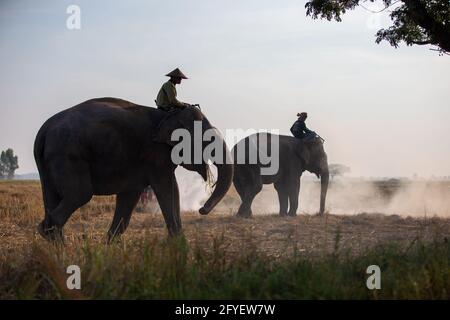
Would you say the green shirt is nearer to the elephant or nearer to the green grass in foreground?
the elephant

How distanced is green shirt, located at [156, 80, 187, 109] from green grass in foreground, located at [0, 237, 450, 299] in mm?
4016

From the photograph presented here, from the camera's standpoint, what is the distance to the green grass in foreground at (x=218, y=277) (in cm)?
528

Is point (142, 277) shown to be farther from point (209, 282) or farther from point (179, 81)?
point (179, 81)

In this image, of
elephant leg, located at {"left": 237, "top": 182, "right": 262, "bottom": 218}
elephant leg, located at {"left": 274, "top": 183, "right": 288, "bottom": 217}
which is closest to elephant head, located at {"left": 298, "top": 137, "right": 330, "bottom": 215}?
elephant leg, located at {"left": 274, "top": 183, "right": 288, "bottom": 217}

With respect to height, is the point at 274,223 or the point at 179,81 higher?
the point at 179,81

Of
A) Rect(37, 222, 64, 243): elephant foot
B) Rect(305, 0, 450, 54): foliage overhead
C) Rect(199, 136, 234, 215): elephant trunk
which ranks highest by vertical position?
Rect(305, 0, 450, 54): foliage overhead

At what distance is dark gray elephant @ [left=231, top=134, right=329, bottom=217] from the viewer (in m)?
17.4

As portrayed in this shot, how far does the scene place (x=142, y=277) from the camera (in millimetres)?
5617

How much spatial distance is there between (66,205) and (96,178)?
0.68m

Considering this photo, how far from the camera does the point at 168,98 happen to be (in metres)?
10.2

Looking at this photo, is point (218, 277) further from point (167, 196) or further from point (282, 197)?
point (282, 197)

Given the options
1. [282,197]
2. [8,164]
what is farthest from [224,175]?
[8,164]

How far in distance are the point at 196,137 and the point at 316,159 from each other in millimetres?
9956

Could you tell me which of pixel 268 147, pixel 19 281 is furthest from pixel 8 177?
pixel 19 281
